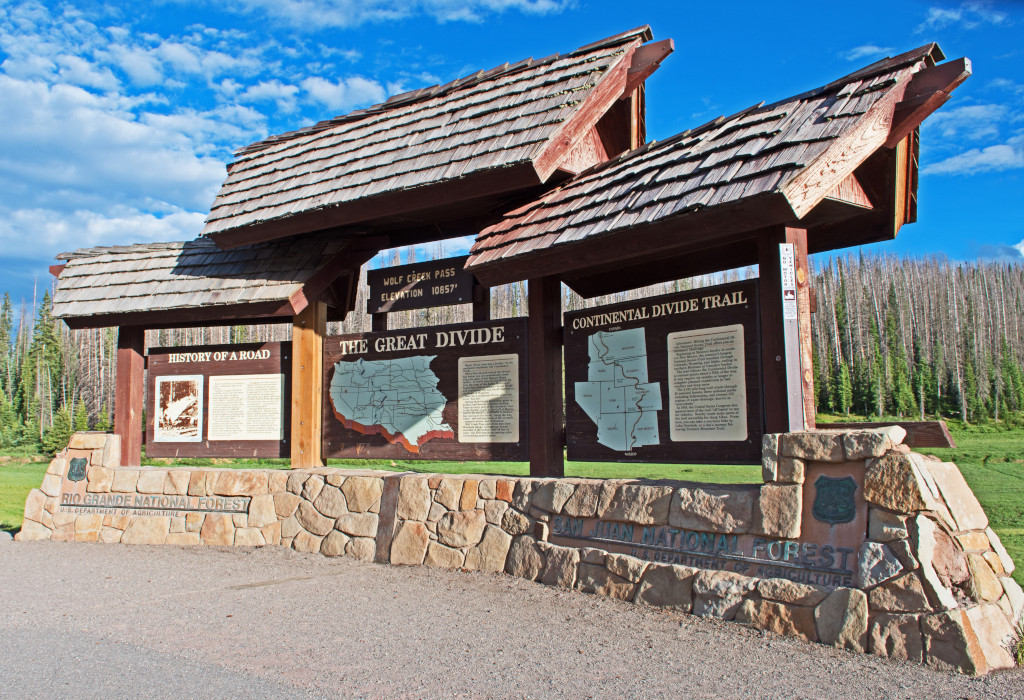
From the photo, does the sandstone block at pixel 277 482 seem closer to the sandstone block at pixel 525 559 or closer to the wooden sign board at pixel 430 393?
the wooden sign board at pixel 430 393

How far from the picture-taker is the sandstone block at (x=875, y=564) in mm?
3865

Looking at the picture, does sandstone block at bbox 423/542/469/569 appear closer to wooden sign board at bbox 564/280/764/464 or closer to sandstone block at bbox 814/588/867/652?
wooden sign board at bbox 564/280/764/464

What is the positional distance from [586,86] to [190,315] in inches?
205

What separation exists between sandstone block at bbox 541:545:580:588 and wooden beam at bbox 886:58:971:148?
3835 millimetres

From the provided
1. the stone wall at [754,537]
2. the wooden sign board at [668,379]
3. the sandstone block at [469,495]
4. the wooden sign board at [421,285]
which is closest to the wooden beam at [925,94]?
the wooden sign board at [668,379]

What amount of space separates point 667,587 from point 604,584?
0.58 metres

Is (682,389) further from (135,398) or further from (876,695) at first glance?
(135,398)

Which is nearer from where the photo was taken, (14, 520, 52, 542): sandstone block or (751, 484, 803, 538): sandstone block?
(751, 484, 803, 538): sandstone block

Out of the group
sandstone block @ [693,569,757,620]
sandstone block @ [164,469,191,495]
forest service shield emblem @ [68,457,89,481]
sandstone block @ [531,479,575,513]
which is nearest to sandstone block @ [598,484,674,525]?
sandstone block @ [531,479,575,513]

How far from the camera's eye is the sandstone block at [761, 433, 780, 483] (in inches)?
177

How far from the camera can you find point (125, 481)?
8.72 m

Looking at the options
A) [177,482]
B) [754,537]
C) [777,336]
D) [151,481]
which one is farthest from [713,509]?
[151,481]

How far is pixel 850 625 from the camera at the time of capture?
156 inches

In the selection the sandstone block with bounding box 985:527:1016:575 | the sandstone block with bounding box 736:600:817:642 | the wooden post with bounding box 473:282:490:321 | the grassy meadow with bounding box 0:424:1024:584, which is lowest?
the grassy meadow with bounding box 0:424:1024:584
